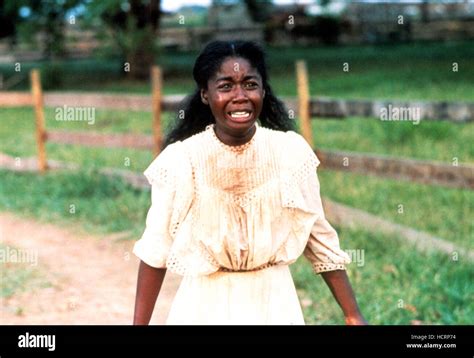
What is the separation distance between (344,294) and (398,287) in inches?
98.1

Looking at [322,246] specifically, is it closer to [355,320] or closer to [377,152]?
[355,320]

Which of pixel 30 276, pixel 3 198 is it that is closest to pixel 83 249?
pixel 30 276

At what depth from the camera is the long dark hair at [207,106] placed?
9.50ft

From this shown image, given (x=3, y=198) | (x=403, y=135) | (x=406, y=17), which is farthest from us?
(x=406, y=17)

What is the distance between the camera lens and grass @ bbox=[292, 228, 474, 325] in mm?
4945

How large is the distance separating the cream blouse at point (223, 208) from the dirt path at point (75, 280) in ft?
7.49

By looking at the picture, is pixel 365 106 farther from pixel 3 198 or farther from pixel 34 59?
pixel 34 59

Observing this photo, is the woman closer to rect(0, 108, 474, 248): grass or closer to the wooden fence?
the wooden fence

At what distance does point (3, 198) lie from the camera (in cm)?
888

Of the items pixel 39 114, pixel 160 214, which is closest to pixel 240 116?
pixel 160 214
